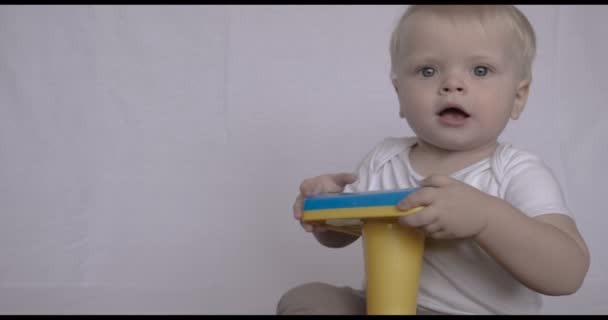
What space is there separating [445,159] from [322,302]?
270mm

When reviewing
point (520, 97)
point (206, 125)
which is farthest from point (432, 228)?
point (206, 125)

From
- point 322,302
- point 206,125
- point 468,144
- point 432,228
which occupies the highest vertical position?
point 206,125

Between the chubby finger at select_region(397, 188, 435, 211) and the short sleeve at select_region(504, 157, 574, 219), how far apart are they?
0.62 feet

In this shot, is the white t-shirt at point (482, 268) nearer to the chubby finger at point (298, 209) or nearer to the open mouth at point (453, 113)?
the open mouth at point (453, 113)

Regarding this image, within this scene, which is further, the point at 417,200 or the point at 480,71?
the point at 480,71

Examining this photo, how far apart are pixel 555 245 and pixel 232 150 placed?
1.03 meters

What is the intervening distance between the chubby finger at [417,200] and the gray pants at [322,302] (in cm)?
26

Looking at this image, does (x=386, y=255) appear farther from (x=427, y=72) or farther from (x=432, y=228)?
(x=427, y=72)

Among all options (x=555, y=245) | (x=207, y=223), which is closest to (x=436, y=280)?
(x=555, y=245)

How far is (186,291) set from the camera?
5.32ft

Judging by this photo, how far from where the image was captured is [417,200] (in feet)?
2.82

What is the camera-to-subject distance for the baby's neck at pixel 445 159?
1092mm

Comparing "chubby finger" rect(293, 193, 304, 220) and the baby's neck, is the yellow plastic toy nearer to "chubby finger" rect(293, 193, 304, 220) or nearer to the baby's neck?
"chubby finger" rect(293, 193, 304, 220)

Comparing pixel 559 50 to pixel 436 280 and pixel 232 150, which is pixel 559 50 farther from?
pixel 436 280
